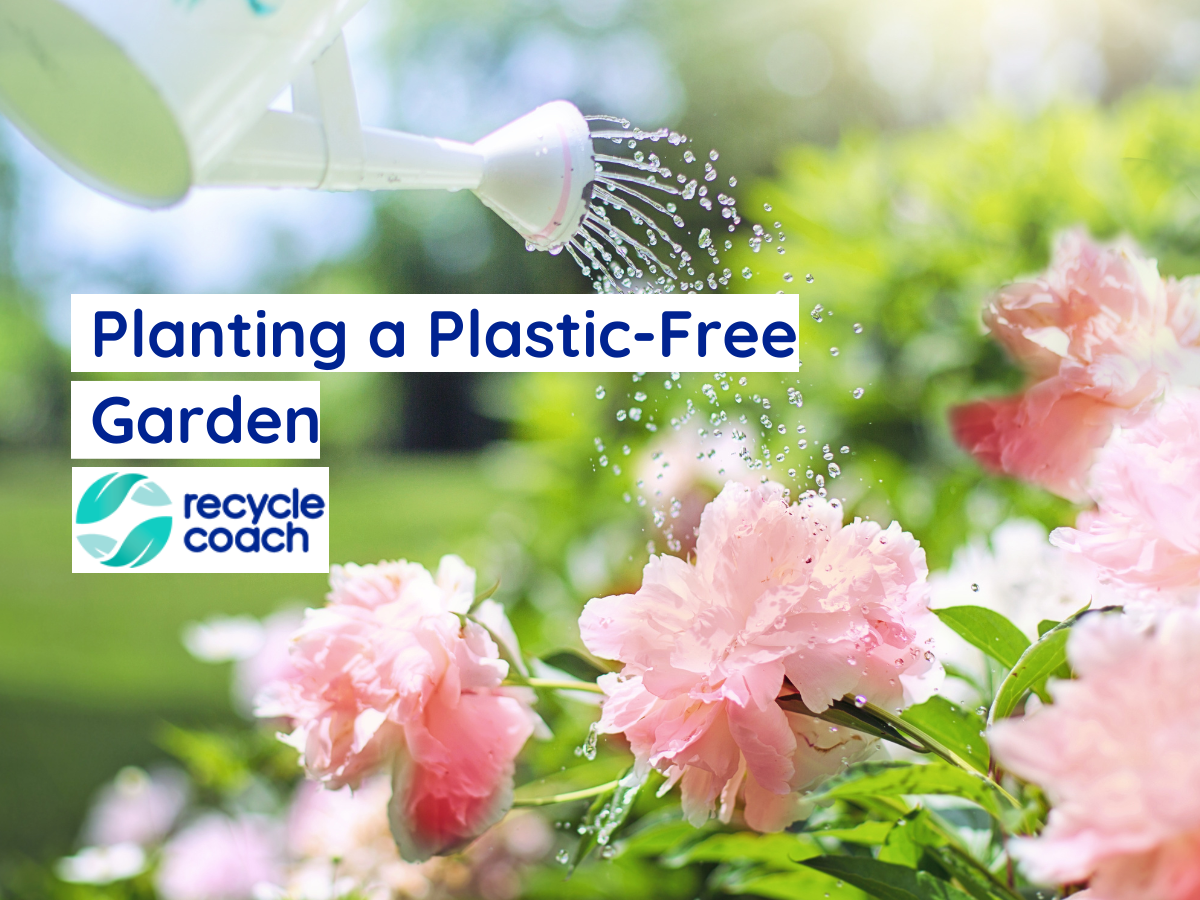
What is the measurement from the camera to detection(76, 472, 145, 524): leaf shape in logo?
3.28 ft

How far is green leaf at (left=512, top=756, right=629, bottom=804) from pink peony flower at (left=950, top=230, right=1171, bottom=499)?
204mm

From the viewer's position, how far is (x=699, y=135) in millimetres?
7766

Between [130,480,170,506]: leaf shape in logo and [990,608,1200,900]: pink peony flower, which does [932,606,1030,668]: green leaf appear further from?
[130,480,170,506]: leaf shape in logo

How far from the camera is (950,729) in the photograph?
1.25 feet

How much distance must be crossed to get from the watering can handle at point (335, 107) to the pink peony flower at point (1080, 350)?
253 millimetres

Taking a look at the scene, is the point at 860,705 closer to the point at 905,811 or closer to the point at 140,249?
the point at 905,811

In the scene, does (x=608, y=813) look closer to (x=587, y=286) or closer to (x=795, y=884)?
(x=795, y=884)

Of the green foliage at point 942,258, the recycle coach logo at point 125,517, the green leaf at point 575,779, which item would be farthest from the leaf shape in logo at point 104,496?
the green foliage at point 942,258

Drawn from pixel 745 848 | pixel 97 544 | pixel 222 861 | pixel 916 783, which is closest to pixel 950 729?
pixel 916 783

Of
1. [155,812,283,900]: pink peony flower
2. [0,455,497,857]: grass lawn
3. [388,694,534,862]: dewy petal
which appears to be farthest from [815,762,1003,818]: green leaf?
[0,455,497,857]: grass lawn

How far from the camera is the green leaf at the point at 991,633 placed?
352 millimetres

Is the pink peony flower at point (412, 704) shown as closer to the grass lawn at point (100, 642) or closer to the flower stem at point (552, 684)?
the flower stem at point (552, 684)

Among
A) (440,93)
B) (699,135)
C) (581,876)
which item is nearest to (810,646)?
(581,876)

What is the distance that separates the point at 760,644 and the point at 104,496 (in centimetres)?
92
